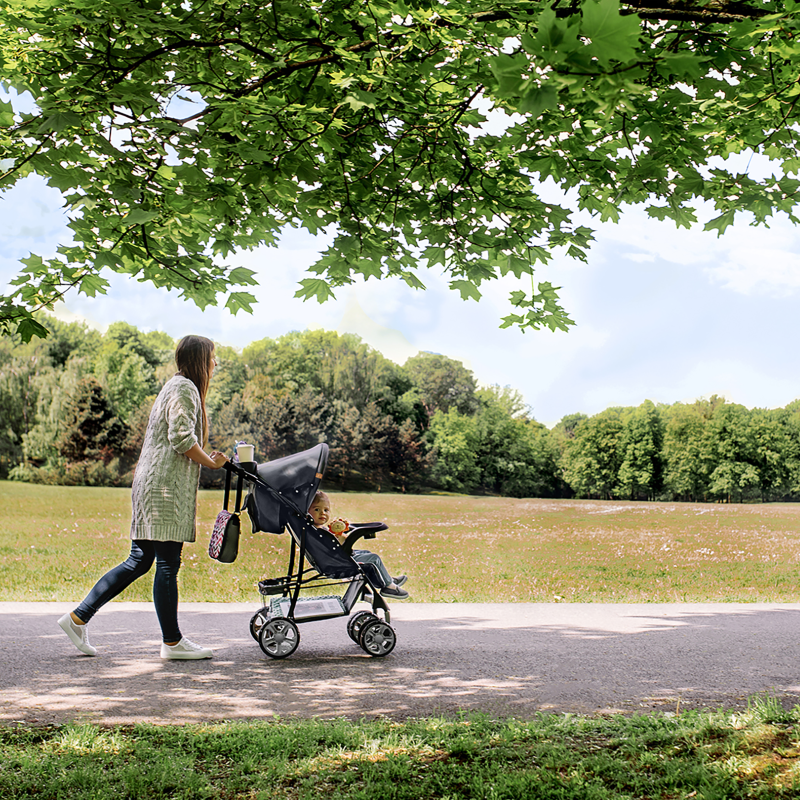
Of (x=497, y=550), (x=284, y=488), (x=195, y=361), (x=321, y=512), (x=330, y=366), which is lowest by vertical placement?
(x=497, y=550)

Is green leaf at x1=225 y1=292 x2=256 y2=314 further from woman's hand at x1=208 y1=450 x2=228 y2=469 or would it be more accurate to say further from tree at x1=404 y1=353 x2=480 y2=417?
tree at x1=404 y1=353 x2=480 y2=417

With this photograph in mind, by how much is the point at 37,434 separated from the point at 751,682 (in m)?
29.9

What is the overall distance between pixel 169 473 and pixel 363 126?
2556 millimetres

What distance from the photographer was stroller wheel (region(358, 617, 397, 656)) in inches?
189

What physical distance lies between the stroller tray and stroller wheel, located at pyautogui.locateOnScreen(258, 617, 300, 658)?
0.33 feet

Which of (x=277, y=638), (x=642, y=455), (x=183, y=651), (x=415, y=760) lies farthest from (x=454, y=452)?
(x=415, y=760)

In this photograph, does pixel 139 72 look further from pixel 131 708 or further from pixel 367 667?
pixel 367 667

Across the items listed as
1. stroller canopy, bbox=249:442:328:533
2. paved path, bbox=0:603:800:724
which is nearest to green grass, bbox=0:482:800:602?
paved path, bbox=0:603:800:724

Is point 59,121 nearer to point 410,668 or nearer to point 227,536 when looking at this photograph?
point 227,536

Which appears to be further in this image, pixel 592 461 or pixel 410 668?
pixel 592 461

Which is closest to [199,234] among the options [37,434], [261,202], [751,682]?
[261,202]

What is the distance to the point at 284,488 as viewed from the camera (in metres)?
4.77

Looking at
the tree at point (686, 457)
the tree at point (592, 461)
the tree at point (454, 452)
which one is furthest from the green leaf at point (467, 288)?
the tree at point (686, 457)

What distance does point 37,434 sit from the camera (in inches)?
1126
